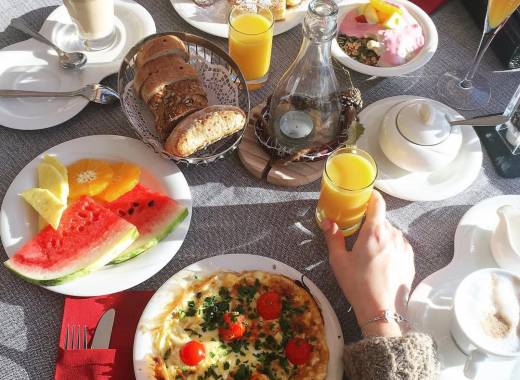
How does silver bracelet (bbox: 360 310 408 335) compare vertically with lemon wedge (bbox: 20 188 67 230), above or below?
below

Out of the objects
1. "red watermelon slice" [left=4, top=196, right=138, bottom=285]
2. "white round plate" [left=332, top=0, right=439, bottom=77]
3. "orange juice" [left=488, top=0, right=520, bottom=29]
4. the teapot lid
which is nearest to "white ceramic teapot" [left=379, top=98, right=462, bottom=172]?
the teapot lid

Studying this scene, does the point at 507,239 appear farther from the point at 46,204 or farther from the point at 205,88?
the point at 46,204

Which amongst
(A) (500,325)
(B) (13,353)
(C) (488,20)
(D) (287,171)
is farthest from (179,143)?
(C) (488,20)

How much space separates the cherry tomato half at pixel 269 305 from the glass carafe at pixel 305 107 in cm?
38

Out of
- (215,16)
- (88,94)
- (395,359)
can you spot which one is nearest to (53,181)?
(88,94)

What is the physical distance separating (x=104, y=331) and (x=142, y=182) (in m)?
0.38

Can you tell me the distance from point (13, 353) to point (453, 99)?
130cm

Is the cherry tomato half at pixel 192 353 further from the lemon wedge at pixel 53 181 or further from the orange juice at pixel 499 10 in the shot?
the orange juice at pixel 499 10

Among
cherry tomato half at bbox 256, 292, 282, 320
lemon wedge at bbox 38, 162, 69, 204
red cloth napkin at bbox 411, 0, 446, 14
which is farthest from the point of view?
red cloth napkin at bbox 411, 0, 446, 14

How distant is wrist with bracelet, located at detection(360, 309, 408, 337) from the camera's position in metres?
1.09

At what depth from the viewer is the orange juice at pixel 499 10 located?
4.46 ft

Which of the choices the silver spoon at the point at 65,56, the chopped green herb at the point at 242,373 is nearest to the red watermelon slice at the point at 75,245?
the chopped green herb at the point at 242,373

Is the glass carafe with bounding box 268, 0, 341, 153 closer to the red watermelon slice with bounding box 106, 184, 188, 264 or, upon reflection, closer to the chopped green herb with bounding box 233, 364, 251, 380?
the red watermelon slice with bounding box 106, 184, 188, 264

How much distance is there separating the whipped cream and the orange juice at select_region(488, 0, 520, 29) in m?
0.21
